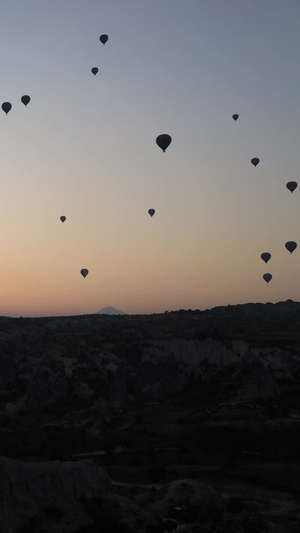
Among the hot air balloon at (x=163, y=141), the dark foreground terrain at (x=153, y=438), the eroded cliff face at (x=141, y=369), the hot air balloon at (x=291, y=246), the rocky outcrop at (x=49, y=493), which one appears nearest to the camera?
the rocky outcrop at (x=49, y=493)

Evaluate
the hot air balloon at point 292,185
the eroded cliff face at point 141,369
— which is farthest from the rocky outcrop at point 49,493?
the hot air balloon at point 292,185

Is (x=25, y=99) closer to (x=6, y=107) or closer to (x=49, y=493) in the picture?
(x=6, y=107)

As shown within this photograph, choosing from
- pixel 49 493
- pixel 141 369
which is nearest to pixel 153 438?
pixel 141 369

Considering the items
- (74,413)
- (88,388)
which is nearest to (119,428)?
(74,413)

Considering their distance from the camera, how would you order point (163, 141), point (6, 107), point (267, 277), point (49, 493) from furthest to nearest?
1. point (267, 277)
2. point (6, 107)
3. point (163, 141)
4. point (49, 493)

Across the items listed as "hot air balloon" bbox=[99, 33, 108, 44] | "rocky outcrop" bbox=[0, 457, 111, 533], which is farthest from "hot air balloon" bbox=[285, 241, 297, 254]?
"rocky outcrop" bbox=[0, 457, 111, 533]

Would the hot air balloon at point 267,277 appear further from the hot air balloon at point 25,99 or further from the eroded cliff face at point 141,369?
the hot air balloon at point 25,99
